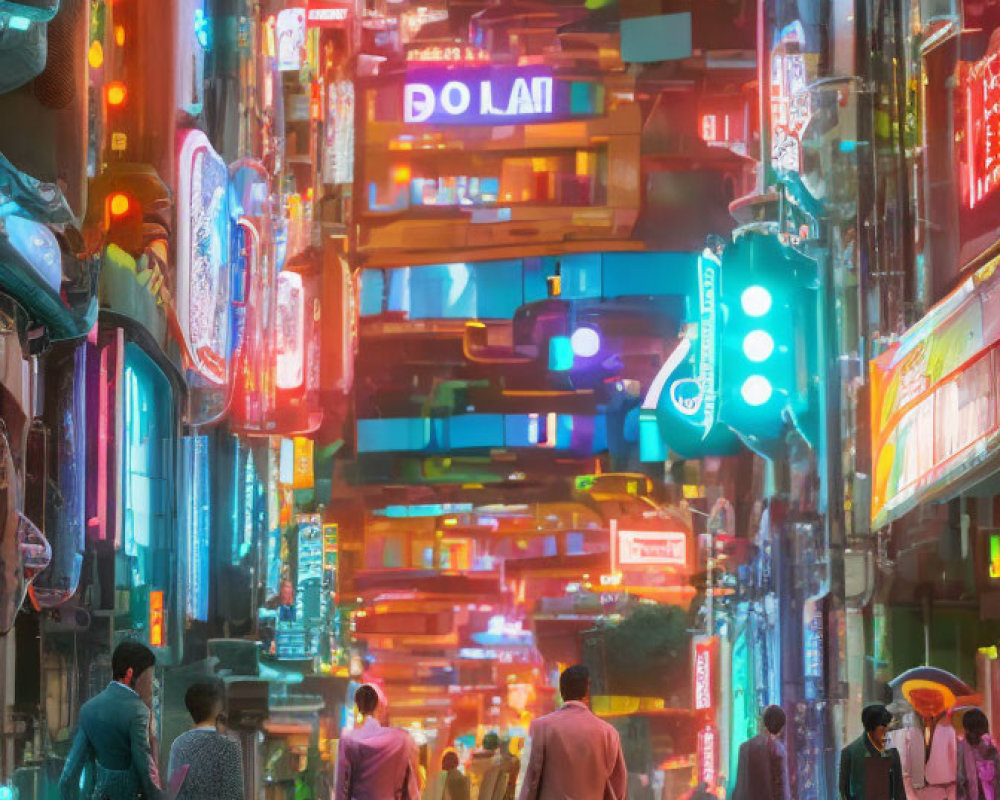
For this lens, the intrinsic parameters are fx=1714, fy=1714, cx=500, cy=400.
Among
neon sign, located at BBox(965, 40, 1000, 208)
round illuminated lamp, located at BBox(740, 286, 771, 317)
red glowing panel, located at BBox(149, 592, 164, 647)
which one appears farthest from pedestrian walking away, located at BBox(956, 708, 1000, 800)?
round illuminated lamp, located at BBox(740, 286, 771, 317)

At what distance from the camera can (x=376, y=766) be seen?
8.30 metres

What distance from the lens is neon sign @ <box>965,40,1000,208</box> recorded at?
11805 mm

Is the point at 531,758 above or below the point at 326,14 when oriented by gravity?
below

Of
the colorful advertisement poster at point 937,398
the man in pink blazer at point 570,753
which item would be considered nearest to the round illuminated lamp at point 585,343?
the colorful advertisement poster at point 937,398

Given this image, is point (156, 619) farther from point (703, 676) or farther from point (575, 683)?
point (703, 676)

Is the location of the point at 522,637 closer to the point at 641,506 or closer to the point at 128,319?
the point at 641,506

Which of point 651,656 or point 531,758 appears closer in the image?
point 531,758

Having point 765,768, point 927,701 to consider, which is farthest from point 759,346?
point 765,768

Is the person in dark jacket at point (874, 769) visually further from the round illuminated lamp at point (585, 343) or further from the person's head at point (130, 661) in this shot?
the round illuminated lamp at point (585, 343)

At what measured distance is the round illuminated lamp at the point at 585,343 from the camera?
103 feet

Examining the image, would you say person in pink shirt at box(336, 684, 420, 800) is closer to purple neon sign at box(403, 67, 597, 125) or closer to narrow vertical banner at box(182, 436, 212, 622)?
narrow vertical banner at box(182, 436, 212, 622)

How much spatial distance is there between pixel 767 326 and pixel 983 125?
23.3ft

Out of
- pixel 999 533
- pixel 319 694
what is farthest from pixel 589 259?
pixel 999 533

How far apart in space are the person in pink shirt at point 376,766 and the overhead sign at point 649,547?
20.2m
